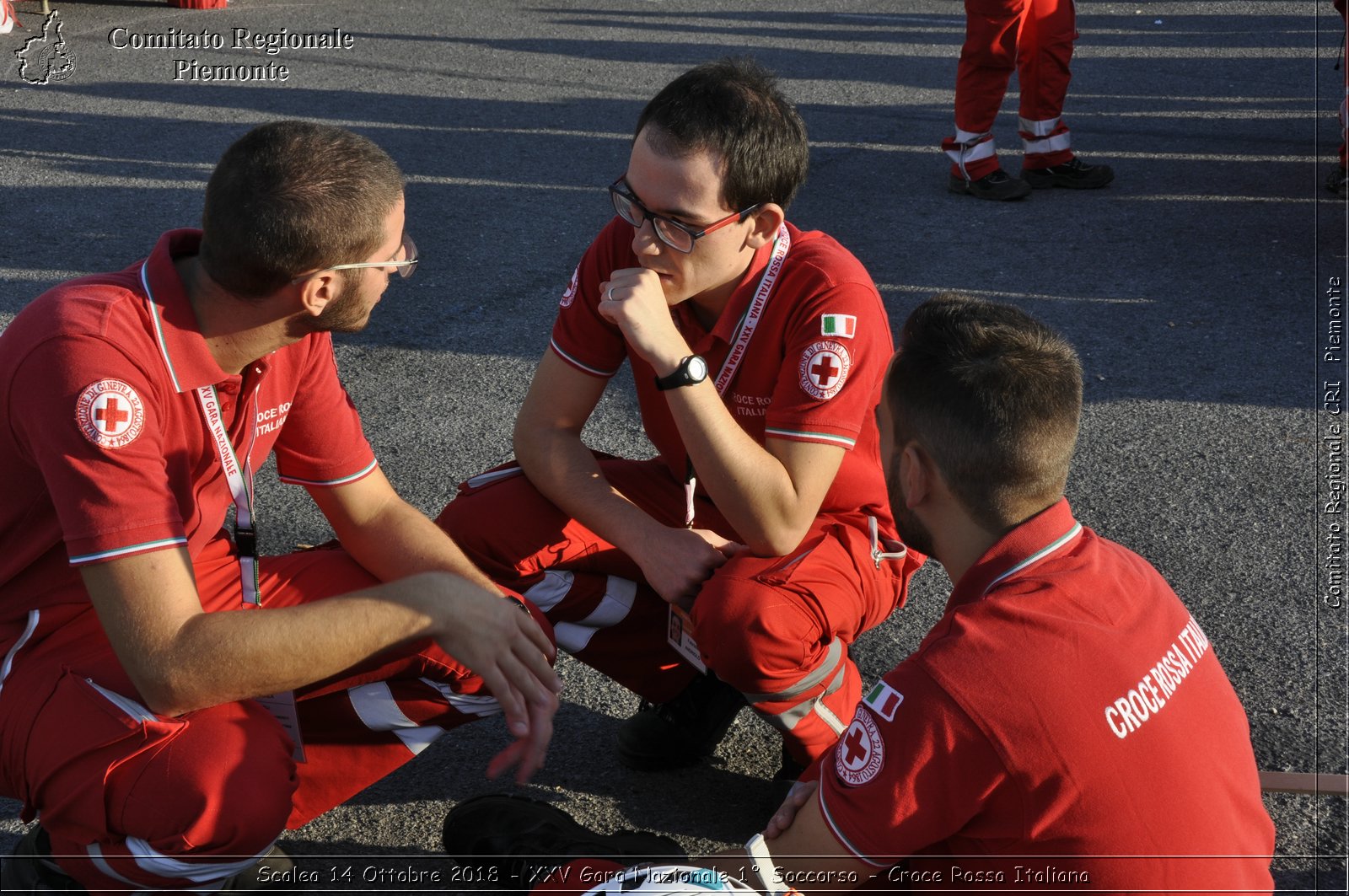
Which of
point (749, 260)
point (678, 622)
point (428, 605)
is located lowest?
point (678, 622)

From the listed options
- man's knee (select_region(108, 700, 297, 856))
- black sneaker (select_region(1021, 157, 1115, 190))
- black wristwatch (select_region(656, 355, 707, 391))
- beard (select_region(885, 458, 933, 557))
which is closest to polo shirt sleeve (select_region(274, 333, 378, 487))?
man's knee (select_region(108, 700, 297, 856))

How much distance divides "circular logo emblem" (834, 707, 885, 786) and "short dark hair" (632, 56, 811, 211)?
1.25 meters

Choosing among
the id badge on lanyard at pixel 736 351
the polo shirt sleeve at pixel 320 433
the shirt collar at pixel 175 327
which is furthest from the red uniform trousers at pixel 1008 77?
the shirt collar at pixel 175 327

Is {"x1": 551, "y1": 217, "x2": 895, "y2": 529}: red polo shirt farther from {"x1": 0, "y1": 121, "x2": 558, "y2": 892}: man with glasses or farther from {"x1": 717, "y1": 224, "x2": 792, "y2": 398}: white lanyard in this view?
{"x1": 0, "y1": 121, "x2": 558, "y2": 892}: man with glasses

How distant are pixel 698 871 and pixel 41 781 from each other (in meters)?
1.18

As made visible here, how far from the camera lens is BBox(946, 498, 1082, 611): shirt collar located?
1.83m

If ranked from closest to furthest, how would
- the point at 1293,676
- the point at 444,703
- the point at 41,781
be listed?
the point at 41,781
the point at 444,703
the point at 1293,676

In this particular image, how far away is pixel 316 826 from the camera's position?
262 centimetres

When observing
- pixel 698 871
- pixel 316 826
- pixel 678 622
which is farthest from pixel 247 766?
pixel 678 622

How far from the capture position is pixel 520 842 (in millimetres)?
2350

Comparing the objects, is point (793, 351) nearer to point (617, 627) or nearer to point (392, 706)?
point (617, 627)

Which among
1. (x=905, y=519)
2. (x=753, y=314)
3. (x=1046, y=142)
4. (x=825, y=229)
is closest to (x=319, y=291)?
(x=753, y=314)

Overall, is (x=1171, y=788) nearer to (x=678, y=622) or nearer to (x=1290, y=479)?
(x=678, y=622)

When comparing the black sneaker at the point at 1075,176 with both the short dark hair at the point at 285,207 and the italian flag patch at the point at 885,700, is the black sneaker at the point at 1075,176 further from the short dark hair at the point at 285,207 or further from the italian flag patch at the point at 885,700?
the italian flag patch at the point at 885,700
